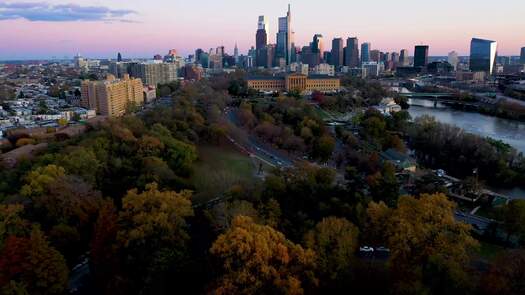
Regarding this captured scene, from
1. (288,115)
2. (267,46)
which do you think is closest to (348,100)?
(288,115)

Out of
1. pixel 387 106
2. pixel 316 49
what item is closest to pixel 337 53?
pixel 316 49

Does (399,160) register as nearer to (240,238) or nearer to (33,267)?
(240,238)

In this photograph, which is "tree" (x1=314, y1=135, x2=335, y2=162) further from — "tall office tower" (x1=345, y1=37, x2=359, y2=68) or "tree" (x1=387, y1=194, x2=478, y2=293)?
"tall office tower" (x1=345, y1=37, x2=359, y2=68)

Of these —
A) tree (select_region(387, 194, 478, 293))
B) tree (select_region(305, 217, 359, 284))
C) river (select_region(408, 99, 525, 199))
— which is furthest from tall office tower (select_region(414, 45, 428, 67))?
tree (select_region(305, 217, 359, 284))

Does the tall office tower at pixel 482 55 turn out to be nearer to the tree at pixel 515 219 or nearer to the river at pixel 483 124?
the river at pixel 483 124

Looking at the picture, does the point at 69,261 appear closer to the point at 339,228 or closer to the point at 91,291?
the point at 91,291
